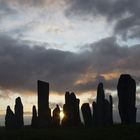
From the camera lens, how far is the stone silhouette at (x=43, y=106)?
236ft

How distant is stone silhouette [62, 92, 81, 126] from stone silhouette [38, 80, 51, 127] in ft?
9.12

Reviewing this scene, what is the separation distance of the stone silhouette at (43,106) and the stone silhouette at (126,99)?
14.4m

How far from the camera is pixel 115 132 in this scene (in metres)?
48.3

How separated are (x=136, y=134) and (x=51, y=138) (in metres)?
8.65

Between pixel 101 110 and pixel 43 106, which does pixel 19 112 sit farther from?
pixel 101 110

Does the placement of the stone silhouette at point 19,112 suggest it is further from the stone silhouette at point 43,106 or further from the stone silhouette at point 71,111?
the stone silhouette at point 71,111

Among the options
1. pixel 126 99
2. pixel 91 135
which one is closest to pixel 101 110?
pixel 126 99

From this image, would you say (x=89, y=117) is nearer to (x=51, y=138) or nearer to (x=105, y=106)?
(x=105, y=106)

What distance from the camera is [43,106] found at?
7231cm

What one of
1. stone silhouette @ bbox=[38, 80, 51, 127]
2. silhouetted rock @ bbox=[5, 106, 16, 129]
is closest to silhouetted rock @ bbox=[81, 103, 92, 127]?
stone silhouette @ bbox=[38, 80, 51, 127]

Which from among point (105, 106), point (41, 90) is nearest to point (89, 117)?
point (105, 106)

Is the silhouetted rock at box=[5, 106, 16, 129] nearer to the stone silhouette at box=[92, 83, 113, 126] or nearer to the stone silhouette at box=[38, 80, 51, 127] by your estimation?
the stone silhouette at box=[38, 80, 51, 127]

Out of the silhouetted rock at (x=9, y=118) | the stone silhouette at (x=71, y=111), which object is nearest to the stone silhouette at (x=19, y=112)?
the silhouetted rock at (x=9, y=118)

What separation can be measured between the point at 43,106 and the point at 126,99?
51.7ft
